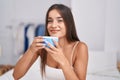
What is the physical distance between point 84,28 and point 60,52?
1.29 metres

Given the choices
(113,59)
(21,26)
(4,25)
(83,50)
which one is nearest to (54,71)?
(83,50)

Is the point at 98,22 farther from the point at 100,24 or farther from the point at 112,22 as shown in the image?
the point at 112,22

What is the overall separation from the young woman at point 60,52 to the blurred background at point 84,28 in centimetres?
81

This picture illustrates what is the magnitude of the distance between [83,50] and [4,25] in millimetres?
1681

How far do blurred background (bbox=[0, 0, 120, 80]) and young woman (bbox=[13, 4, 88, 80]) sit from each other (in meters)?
0.81

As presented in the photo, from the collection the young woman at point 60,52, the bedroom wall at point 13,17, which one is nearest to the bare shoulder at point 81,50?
Answer: the young woman at point 60,52

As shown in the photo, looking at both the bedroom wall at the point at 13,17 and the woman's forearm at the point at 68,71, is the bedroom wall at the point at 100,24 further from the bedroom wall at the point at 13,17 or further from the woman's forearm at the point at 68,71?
the woman's forearm at the point at 68,71

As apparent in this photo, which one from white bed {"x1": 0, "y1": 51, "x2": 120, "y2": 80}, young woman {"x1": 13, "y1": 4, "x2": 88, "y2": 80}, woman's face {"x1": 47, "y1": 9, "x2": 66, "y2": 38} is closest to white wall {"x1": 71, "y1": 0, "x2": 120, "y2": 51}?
white bed {"x1": 0, "y1": 51, "x2": 120, "y2": 80}

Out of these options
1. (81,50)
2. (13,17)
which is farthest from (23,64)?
(13,17)

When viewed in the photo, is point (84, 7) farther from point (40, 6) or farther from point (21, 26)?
point (21, 26)

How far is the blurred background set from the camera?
6.57 ft

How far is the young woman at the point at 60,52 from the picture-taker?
92cm

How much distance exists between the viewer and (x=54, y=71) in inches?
45.8

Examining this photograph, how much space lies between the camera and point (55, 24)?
100 cm
